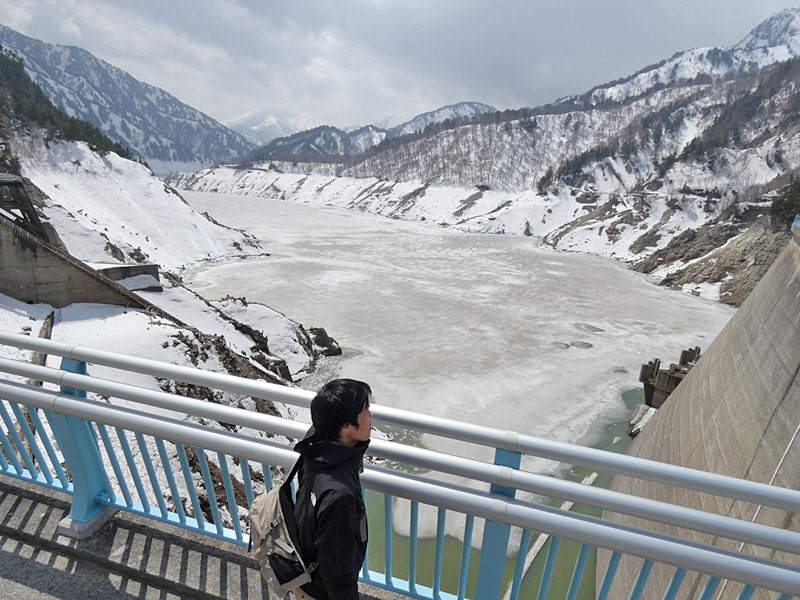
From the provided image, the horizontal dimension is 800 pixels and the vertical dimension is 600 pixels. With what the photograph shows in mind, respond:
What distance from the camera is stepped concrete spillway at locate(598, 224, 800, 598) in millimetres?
5734

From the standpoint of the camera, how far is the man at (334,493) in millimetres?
1833

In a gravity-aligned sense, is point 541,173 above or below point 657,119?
below

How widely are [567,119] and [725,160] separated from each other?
8739 cm

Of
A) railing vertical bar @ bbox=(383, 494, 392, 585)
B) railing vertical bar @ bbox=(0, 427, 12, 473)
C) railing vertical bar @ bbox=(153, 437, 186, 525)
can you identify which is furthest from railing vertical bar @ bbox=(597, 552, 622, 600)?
railing vertical bar @ bbox=(0, 427, 12, 473)

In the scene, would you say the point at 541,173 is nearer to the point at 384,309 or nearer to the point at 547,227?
the point at 547,227

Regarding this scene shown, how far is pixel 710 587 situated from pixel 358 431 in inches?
72.3

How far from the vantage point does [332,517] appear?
1.82 meters

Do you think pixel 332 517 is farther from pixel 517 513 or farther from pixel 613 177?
pixel 613 177

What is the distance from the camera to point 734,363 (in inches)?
325

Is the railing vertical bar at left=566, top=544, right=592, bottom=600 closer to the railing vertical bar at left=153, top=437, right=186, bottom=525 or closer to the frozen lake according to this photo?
the railing vertical bar at left=153, top=437, right=186, bottom=525

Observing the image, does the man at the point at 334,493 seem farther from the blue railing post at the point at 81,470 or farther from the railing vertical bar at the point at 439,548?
the blue railing post at the point at 81,470

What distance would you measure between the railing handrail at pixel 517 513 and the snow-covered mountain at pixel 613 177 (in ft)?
137

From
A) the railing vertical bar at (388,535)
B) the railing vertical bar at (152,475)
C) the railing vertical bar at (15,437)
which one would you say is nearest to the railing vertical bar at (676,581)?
the railing vertical bar at (388,535)

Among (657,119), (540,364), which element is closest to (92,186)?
(540,364)
